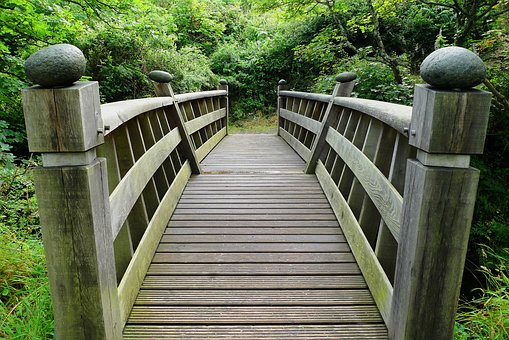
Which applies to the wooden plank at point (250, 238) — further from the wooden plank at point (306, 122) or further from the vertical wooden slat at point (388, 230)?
the wooden plank at point (306, 122)

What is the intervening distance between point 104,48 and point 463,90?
8.01m

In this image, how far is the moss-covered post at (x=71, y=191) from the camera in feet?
3.98

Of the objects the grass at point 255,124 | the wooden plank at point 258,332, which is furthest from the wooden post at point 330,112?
the grass at point 255,124

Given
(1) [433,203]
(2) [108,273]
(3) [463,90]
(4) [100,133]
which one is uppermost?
(3) [463,90]

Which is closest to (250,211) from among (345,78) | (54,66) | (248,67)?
(345,78)

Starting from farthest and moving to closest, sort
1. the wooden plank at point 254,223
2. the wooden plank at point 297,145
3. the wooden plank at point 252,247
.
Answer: the wooden plank at point 297,145 → the wooden plank at point 254,223 → the wooden plank at point 252,247

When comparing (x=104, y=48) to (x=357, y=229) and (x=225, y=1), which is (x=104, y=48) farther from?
(x=225, y=1)

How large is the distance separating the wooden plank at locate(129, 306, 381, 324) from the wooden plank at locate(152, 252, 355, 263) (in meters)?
0.48

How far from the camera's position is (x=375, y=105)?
7.25 ft

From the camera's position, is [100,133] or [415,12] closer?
[100,133]

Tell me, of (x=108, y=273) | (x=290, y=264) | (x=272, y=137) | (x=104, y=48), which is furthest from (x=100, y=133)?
(x=104, y=48)

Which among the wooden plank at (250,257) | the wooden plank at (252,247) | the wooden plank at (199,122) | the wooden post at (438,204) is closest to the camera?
the wooden post at (438,204)

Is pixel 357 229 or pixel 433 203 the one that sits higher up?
pixel 433 203

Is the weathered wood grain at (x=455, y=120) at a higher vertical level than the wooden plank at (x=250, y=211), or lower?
higher
